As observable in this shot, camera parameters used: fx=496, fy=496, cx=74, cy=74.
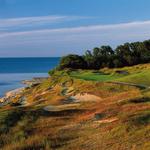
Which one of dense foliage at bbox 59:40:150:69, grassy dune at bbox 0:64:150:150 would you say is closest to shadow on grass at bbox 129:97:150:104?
grassy dune at bbox 0:64:150:150

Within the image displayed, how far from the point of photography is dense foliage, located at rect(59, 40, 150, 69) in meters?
104

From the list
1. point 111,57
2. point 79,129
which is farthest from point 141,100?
point 111,57

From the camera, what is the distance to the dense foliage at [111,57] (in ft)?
340

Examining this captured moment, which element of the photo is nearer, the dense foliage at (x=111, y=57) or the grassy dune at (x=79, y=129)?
the grassy dune at (x=79, y=129)

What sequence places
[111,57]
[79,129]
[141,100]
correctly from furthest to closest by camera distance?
[111,57]
[141,100]
[79,129]

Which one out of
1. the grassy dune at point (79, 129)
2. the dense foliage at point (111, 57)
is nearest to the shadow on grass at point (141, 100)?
the grassy dune at point (79, 129)

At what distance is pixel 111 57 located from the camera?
105125 millimetres

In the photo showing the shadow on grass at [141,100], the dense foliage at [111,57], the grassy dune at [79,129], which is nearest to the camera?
the grassy dune at [79,129]

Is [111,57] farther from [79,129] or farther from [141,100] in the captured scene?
[79,129]

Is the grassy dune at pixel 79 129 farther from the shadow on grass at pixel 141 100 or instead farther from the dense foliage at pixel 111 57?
the dense foliage at pixel 111 57

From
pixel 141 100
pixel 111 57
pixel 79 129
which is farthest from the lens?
pixel 111 57

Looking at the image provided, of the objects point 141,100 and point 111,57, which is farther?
point 111,57

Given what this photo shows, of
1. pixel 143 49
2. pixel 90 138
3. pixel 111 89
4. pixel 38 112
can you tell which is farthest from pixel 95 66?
pixel 90 138

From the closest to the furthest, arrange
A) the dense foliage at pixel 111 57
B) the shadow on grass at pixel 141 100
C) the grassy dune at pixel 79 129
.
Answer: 1. the grassy dune at pixel 79 129
2. the shadow on grass at pixel 141 100
3. the dense foliage at pixel 111 57
